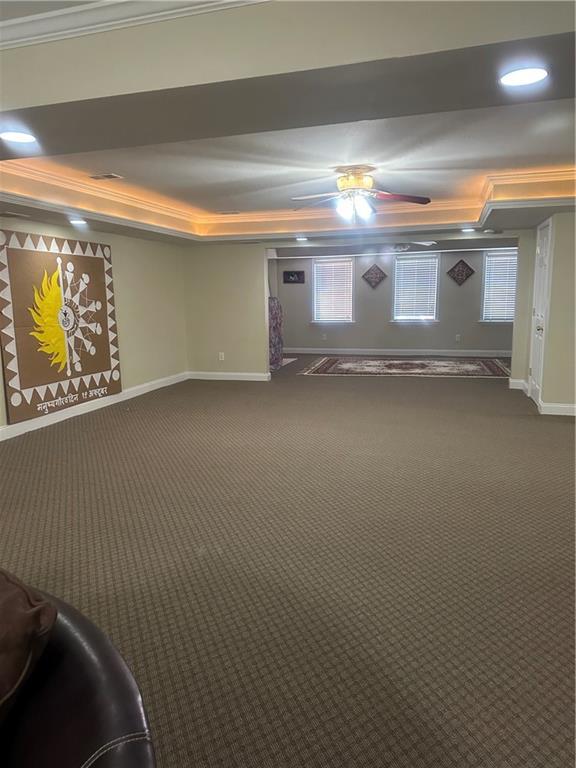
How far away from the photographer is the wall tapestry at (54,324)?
500 centimetres

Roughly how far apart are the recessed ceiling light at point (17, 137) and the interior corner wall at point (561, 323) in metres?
4.96

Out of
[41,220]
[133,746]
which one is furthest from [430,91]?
[41,220]

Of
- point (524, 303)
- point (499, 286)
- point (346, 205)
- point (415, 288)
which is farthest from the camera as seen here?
point (415, 288)

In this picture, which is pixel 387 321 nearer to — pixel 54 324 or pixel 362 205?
pixel 362 205

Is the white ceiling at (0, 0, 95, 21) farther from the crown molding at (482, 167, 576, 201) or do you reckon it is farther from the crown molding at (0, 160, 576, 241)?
the crown molding at (482, 167, 576, 201)

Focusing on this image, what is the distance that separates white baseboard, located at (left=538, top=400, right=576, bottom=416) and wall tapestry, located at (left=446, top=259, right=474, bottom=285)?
508 centimetres

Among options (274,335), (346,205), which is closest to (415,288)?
(274,335)

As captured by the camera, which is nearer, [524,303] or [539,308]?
[539,308]

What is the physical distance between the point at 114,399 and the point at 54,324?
1373 mm

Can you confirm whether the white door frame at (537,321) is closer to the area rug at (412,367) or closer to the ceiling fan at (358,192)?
the area rug at (412,367)

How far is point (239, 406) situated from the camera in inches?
248

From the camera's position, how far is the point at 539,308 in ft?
20.4

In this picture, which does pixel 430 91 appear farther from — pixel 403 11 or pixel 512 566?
pixel 512 566

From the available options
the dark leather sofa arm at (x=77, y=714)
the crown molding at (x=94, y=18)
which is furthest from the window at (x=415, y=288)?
the dark leather sofa arm at (x=77, y=714)
